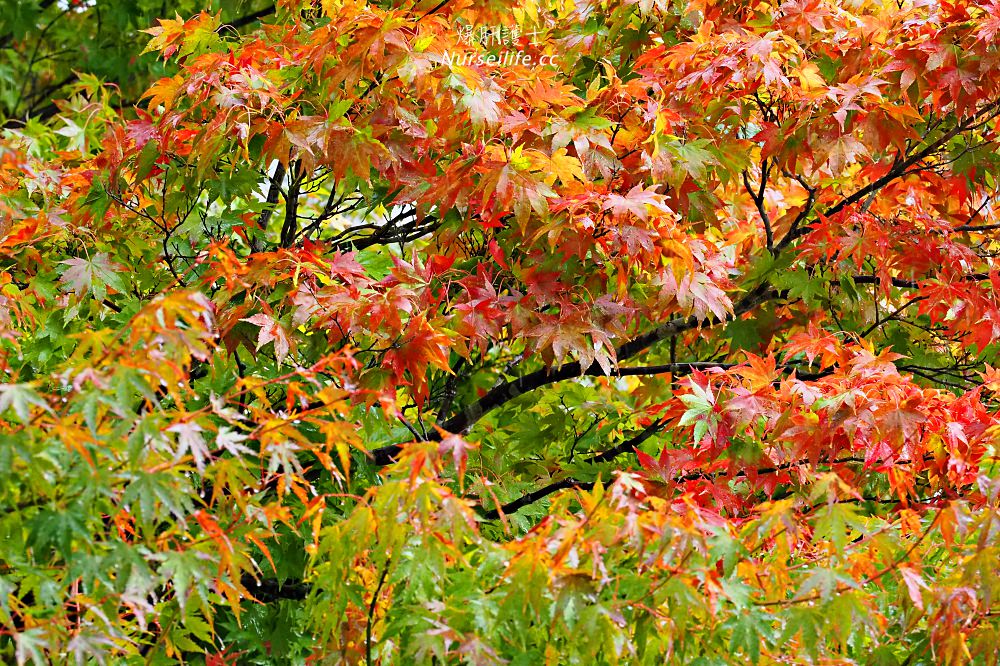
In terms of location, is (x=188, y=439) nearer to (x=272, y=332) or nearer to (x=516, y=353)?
(x=272, y=332)

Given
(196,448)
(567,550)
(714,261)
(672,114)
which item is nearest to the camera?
(196,448)

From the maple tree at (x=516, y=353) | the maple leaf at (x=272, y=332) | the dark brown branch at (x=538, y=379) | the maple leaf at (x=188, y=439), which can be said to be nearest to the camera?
the maple leaf at (x=188, y=439)

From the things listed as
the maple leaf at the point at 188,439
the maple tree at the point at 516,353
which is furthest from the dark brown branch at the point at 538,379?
the maple leaf at the point at 188,439

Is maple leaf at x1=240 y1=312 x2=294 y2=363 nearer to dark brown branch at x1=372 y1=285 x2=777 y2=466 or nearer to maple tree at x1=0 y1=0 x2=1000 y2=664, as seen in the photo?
maple tree at x1=0 y1=0 x2=1000 y2=664

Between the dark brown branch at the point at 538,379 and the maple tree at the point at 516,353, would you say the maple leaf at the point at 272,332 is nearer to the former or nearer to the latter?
the maple tree at the point at 516,353

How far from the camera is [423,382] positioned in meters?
3.37

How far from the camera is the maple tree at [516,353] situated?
2.54 meters

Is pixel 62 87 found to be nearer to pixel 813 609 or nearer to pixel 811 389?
pixel 811 389

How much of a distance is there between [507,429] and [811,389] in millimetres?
1665

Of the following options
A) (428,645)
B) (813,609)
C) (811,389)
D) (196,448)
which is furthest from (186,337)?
(811,389)

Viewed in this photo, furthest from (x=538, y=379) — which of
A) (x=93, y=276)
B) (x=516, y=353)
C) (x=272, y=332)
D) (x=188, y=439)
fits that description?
(x=188, y=439)

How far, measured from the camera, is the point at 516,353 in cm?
523

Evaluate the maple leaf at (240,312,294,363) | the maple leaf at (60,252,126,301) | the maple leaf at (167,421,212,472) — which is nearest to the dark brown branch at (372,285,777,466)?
the maple leaf at (240,312,294,363)

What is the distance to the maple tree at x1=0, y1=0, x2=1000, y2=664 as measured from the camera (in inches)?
99.9
